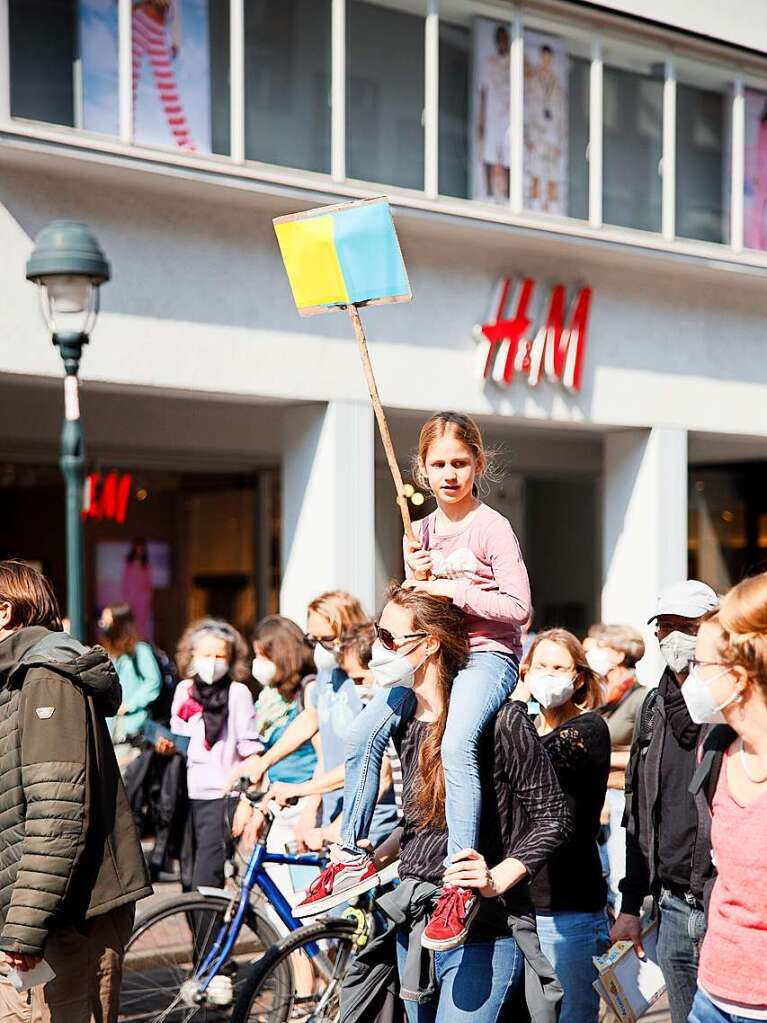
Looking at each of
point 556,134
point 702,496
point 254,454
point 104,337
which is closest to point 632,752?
point 104,337

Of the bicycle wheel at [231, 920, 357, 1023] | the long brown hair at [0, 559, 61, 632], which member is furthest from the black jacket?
the long brown hair at [0, 559, 61, 632]

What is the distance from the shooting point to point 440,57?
13.2 metres

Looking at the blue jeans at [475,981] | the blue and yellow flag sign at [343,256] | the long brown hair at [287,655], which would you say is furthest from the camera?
the long brown hair at [287,655]

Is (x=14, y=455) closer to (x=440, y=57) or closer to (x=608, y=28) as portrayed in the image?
(x=440, y=57)

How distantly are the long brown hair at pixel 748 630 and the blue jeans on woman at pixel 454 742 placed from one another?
0.96m

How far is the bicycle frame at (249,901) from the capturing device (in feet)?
20.3

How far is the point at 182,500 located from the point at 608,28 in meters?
6.49

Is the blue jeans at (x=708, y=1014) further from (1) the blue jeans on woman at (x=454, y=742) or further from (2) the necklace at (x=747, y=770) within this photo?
(1) the blue jeans on woman at (x=454, y=742)

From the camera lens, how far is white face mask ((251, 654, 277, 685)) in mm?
7879

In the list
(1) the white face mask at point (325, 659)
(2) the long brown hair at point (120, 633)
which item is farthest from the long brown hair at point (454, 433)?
(2) the long brown hair at point (120, 633)

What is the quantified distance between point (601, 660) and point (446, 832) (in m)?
4.06

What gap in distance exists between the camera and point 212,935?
20.6 feet

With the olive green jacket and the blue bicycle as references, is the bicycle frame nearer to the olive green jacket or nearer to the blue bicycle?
the blue bicycle

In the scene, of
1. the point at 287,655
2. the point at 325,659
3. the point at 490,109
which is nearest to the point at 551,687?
the point at 325,659
